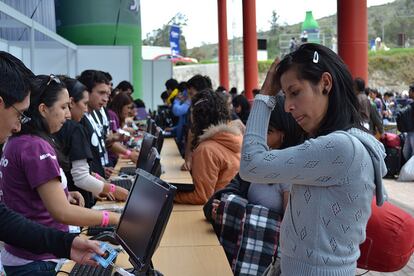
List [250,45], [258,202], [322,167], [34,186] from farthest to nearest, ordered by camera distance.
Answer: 1. [250,45]
2. [258,202]
3. [34,186]
4. [322,167]

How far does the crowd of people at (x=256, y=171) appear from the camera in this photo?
1557 millimetres

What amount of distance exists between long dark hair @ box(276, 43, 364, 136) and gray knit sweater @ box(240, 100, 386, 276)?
2.1 inches

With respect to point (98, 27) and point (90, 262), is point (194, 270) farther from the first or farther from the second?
point (98, 27)

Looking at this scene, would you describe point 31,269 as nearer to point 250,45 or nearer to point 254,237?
point 254,237

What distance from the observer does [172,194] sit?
1745 mm

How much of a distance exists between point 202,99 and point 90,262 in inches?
78.8

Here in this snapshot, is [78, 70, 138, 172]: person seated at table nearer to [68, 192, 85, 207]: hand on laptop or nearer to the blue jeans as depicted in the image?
[68, 192, 85, 207]: hand on laptop

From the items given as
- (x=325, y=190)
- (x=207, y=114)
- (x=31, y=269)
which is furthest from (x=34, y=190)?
(x=207, y=114)

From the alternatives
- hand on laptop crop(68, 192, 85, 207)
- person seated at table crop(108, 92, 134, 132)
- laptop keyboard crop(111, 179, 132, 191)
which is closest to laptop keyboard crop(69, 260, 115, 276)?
hand on laptop crop(68, 192, 85, 207)

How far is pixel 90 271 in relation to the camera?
224 centimetres

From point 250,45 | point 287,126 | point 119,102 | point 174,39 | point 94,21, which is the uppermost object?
point 174,39

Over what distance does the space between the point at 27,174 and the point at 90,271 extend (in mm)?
457

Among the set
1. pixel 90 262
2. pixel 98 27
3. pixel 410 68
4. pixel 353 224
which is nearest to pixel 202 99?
pixel 90 262

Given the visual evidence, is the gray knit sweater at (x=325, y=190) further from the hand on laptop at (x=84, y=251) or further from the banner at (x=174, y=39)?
the banner at (x=174, y=39)
